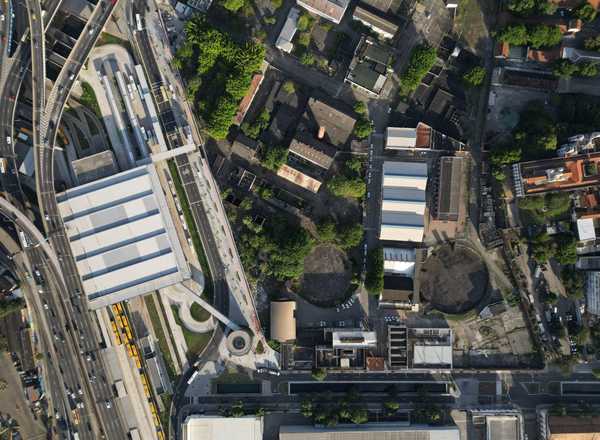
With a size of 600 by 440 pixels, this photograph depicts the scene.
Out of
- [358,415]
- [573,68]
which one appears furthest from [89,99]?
[573,68]

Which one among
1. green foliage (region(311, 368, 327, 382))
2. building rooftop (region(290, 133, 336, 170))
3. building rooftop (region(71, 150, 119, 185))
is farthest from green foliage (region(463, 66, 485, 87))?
building rooftop (region(71, 150, 119, 185))

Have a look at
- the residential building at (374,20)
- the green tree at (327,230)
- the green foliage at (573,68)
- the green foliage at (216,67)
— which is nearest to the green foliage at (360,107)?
the residential building at (374,20)

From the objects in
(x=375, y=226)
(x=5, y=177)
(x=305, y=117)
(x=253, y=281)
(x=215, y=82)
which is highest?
(x=215, y=82)

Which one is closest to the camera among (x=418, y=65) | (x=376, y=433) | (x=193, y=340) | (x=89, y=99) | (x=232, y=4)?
(x=418, y=65)

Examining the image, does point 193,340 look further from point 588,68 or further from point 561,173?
point 588,68

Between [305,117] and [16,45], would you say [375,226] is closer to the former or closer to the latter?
[305,117]

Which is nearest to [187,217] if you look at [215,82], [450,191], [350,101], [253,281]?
[253,281]

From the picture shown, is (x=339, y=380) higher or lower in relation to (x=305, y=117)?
lower
